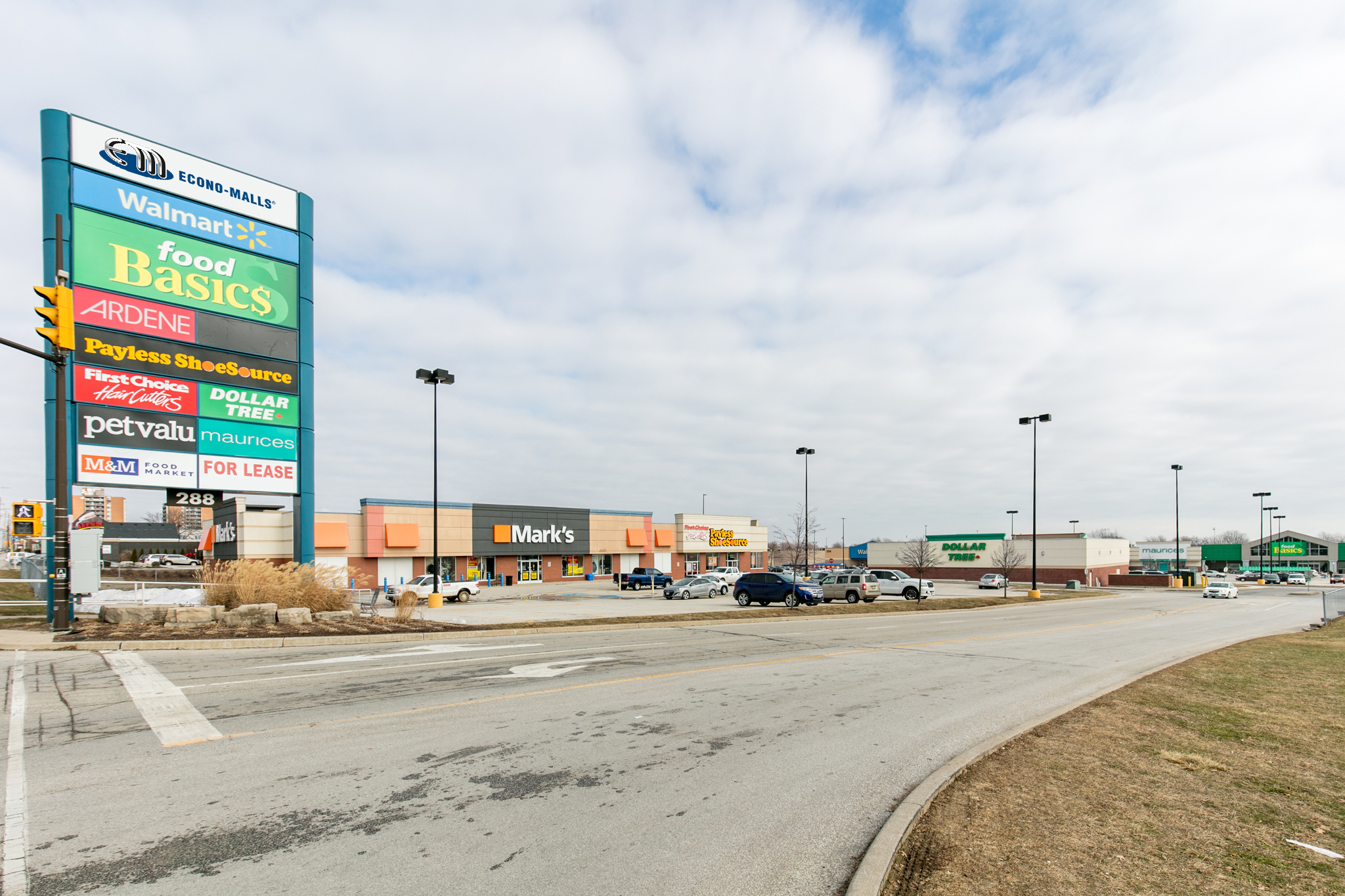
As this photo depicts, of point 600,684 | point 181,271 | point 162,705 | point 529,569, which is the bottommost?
point 529,569

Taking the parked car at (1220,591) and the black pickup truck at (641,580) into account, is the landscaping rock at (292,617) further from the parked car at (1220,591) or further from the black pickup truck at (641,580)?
the parked car at (1220,591)

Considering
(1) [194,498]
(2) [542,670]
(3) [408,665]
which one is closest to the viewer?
(2) [542,670]

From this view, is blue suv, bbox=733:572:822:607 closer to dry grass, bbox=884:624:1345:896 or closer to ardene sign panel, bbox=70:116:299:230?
dry grass, bbox=884:624:1345:896

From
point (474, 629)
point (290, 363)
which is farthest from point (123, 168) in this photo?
point (474, 629)

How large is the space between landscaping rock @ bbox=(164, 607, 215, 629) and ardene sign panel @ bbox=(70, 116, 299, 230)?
12.6 meters

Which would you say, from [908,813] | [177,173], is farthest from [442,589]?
[908,813]

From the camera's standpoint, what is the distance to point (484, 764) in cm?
643

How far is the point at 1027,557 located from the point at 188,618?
81655 mm

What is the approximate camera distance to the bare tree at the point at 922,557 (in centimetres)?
8206

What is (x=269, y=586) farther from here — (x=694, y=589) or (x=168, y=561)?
(x=168, y=561)

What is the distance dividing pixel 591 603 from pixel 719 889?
29582 millimetres

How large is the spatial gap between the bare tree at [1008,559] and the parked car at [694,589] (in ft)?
144

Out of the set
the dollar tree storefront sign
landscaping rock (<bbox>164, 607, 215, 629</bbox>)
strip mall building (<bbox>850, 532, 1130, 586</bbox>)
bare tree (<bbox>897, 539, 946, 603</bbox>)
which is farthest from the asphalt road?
bare tree (<bbox>897, 539, 946, 603</bbox>)

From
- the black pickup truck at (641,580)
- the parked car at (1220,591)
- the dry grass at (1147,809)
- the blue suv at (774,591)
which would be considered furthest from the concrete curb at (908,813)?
the parked car at (1220,591)
